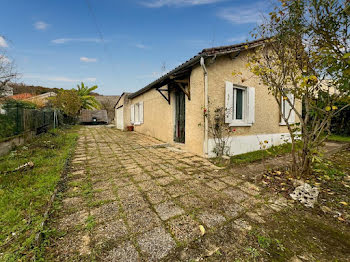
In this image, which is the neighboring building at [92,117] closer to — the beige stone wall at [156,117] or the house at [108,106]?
the house at [108,106]

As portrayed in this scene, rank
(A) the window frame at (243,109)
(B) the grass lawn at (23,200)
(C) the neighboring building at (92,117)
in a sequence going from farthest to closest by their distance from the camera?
(C) the neighboring building at (92,117), (A) the window frame at (243,109), (B) the grass lawn at (23,200)

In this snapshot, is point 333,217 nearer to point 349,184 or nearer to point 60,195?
point 349,184

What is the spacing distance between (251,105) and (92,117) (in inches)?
939

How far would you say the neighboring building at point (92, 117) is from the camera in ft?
77.0

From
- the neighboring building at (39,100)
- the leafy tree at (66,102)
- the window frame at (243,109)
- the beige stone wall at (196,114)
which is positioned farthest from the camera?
the leafy tree at (66,102)

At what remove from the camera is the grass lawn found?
1531 mm

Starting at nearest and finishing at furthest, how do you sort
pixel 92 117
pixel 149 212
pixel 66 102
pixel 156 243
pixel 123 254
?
pixel 123 254 → pixel 156 243 → pixel 149 212 → pixel 66 102 → pixel 92 117

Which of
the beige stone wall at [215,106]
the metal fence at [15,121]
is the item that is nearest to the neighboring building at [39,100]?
the metal fence at [15,121]

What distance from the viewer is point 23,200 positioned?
233 cm

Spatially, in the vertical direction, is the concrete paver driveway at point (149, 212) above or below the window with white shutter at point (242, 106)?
below

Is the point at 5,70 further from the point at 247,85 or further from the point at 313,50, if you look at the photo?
the point at 313,50

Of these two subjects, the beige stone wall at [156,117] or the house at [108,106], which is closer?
the beige stone wall at [156,117]

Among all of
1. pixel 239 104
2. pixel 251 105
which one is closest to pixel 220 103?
pixel 239 104

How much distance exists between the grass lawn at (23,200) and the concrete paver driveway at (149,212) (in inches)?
9.5
